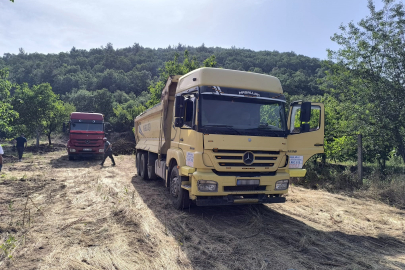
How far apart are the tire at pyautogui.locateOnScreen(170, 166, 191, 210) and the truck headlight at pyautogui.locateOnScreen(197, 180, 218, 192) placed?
2.47ft

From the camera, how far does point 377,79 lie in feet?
31.2

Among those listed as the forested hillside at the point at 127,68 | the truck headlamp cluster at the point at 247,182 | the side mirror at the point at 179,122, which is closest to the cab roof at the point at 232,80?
the side mirror at the point at 179,122

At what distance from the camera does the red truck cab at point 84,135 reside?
1803 centimetres

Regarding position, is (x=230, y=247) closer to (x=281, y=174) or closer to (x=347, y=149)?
(x=281, y=174)

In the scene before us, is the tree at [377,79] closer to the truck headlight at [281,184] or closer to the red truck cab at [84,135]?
the truck headlight at [281,184]

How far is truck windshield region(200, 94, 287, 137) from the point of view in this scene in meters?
6.07

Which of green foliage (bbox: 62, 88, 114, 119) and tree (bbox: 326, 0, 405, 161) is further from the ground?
green foliage (bbox: 62, 88, 114, 119)

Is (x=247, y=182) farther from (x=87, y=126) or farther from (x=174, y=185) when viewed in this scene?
(x=87, y=126)

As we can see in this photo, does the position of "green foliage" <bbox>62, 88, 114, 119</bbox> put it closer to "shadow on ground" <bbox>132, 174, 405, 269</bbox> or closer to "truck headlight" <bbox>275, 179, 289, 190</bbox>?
"shadow on ground" <bbox>132, 174, 405, 269</bbox>

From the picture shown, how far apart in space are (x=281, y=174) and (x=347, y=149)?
5.38m

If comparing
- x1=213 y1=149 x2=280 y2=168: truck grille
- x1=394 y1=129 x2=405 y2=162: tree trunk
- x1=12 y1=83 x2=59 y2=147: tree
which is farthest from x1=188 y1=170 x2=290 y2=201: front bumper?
x1=12 y1=83 x2=59 y2=147: tree

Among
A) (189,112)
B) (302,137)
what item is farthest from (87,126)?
(302,137)

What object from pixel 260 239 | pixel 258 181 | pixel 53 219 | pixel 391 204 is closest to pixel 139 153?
pixel 53 219

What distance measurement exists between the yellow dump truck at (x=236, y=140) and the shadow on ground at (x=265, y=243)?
491 millimetres
